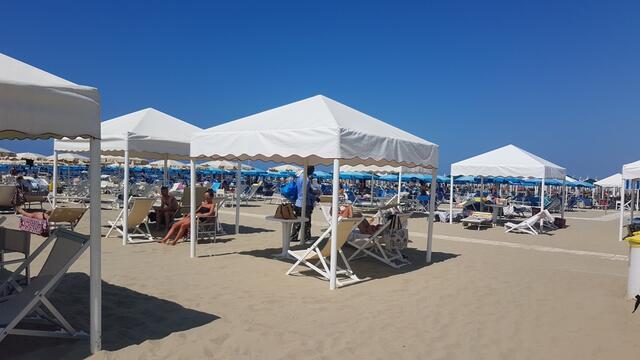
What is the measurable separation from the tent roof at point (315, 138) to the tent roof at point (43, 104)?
2.97m

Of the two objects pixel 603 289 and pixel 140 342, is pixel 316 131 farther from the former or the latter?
pixel 603 289

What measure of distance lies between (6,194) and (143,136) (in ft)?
22.2

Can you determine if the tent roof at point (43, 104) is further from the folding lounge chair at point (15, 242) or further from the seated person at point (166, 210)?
the seated person at point (166, 210)

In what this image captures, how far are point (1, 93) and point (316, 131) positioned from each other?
141 inches

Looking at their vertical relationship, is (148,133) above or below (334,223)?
above

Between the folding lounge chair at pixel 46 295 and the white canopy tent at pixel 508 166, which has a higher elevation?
the white canopy tent at pixel 508 166

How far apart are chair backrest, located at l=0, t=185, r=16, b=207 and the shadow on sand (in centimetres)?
906

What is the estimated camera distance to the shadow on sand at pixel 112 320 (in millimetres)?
3576

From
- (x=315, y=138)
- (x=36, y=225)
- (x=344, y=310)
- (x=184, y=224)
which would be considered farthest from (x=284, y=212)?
(x=36, y=225)

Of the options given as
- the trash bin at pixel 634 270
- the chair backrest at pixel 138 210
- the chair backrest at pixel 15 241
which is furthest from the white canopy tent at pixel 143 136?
the trash bin at pixel 634 270

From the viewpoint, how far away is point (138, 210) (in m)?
8.98

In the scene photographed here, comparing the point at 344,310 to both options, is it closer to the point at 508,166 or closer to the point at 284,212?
the point at 284,212

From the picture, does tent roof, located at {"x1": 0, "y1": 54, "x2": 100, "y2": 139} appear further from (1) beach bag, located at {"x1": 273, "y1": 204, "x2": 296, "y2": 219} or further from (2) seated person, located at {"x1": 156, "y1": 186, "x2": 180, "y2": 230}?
(2) seated person, located at {"x1": 156, "y1": 186, "x2": 180, "y2": 230}

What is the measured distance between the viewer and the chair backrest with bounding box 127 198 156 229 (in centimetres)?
888
